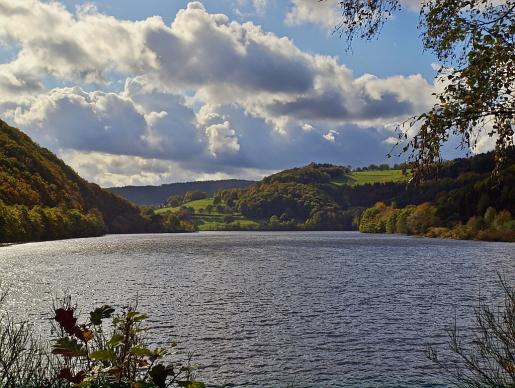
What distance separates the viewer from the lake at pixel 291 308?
29281mm

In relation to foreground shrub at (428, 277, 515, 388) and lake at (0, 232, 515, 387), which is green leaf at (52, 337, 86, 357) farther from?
lake at (0, 232, 515, 387)

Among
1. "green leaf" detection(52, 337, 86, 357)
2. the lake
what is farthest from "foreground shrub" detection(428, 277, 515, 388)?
"green leaf" detection(52, 337, 86, 357)

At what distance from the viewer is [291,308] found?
50.2 meters

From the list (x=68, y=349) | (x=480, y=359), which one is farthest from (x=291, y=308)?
(x=68, y=349)

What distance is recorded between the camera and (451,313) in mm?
46344

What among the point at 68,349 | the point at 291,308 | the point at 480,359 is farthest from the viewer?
the point at 291,308

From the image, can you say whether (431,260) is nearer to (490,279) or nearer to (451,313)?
(490,279)

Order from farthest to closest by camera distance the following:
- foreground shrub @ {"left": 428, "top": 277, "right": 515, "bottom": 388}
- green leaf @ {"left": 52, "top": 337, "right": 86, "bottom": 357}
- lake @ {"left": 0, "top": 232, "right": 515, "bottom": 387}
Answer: lake @ {"left": 0, "top": 232, "right": 515, "bottom": 387}, foreground shrub @ {"left": 428, "top": 277, "right": 515, "bottom": 388}, green leaf @ {"left": 52, "top": 337, "right": 86, "bottom": 357}

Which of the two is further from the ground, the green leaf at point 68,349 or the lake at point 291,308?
the green leaf at point 68,349

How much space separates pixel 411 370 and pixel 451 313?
65.7ft

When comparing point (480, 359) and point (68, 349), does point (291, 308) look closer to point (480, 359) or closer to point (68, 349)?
point (480, 359)

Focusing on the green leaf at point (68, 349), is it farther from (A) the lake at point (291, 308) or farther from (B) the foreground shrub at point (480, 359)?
(A) the lake at point (291, 308)

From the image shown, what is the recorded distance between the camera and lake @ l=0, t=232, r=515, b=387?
2928 cm

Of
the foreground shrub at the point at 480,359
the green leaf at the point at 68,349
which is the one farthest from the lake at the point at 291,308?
the green leaf at the point at 68,349
